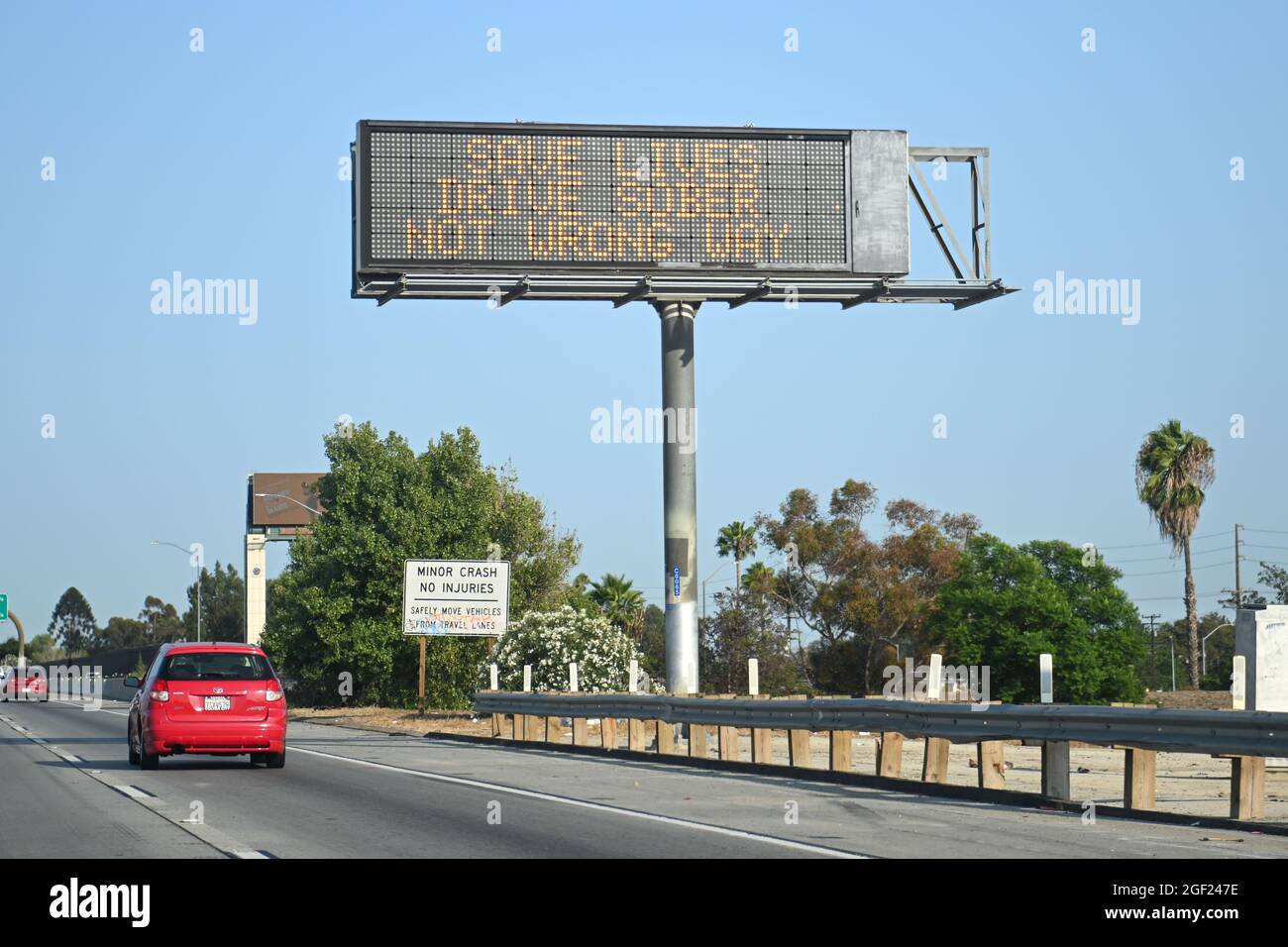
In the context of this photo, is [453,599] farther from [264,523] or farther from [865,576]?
[264,523]

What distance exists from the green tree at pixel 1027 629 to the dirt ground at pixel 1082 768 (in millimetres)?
35078

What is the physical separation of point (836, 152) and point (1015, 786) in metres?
15.4

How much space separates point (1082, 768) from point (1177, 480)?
53.6 m

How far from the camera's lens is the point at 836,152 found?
103 ft

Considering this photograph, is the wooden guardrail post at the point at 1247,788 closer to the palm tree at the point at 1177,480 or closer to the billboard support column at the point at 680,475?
the billboard support column at the point at 680,475

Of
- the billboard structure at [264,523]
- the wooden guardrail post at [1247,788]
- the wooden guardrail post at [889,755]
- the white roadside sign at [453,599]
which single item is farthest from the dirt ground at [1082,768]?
the billboard structure at [264,523]

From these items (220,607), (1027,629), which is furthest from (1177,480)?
(220,607)

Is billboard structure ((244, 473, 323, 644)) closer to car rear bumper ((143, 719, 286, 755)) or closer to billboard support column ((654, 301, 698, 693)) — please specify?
billboard support column ((654, 301, 698, 693))

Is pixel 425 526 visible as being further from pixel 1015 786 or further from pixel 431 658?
pixel 1015 786

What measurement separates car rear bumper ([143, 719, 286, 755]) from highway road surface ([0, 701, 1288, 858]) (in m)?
0.34

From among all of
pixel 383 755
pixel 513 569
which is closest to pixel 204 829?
pixel 383 755

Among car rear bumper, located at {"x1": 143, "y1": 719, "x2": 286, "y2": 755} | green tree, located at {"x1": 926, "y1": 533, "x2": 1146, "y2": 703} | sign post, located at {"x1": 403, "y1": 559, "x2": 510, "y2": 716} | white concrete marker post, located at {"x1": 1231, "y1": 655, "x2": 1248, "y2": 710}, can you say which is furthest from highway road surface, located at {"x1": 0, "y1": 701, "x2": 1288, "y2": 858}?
green tree, located at {"x1": 926, "y1": 533, "x2": 1146, "y2": 703}

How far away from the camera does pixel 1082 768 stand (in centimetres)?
2445

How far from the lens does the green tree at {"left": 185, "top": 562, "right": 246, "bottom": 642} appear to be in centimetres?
13862
